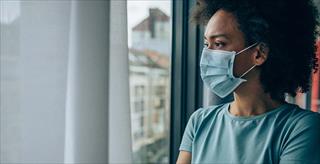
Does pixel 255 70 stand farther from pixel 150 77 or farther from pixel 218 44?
pixel 150 77

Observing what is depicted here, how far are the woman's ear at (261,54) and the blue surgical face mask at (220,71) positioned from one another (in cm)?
2

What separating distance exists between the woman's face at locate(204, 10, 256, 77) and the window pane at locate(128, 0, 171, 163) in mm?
404

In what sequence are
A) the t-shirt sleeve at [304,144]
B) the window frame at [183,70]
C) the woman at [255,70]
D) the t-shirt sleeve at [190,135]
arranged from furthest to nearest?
the window frame at [183,70], the t-shirt sleeve at [190,135], the woman at [255,70], the t-shirt sleeve at [304,144]

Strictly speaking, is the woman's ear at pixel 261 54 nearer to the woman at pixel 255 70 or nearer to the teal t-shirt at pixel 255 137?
the woman at pixel 255 70

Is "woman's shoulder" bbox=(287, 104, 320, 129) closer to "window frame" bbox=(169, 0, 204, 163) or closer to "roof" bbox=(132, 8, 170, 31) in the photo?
"window frame" bbox=(169, 0, 204, 163)

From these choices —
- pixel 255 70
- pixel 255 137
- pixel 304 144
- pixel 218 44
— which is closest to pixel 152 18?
pixel 218 44

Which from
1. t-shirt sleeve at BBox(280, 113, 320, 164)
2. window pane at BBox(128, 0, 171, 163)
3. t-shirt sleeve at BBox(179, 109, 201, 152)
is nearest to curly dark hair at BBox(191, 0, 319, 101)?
t-shirt sleeve at BBox(280, 113, 320, 164)

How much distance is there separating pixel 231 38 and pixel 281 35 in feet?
0.49

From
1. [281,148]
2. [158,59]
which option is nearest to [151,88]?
[158,59]

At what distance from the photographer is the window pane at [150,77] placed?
1389 millimetres

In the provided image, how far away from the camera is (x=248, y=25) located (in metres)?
1.00

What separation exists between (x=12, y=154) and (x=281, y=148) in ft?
2.72

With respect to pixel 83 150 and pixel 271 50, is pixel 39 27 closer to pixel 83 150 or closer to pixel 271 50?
pixel 83 150

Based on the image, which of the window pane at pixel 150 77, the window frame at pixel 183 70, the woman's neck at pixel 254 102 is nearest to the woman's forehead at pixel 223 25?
the woman's neck at pixel 254 102
